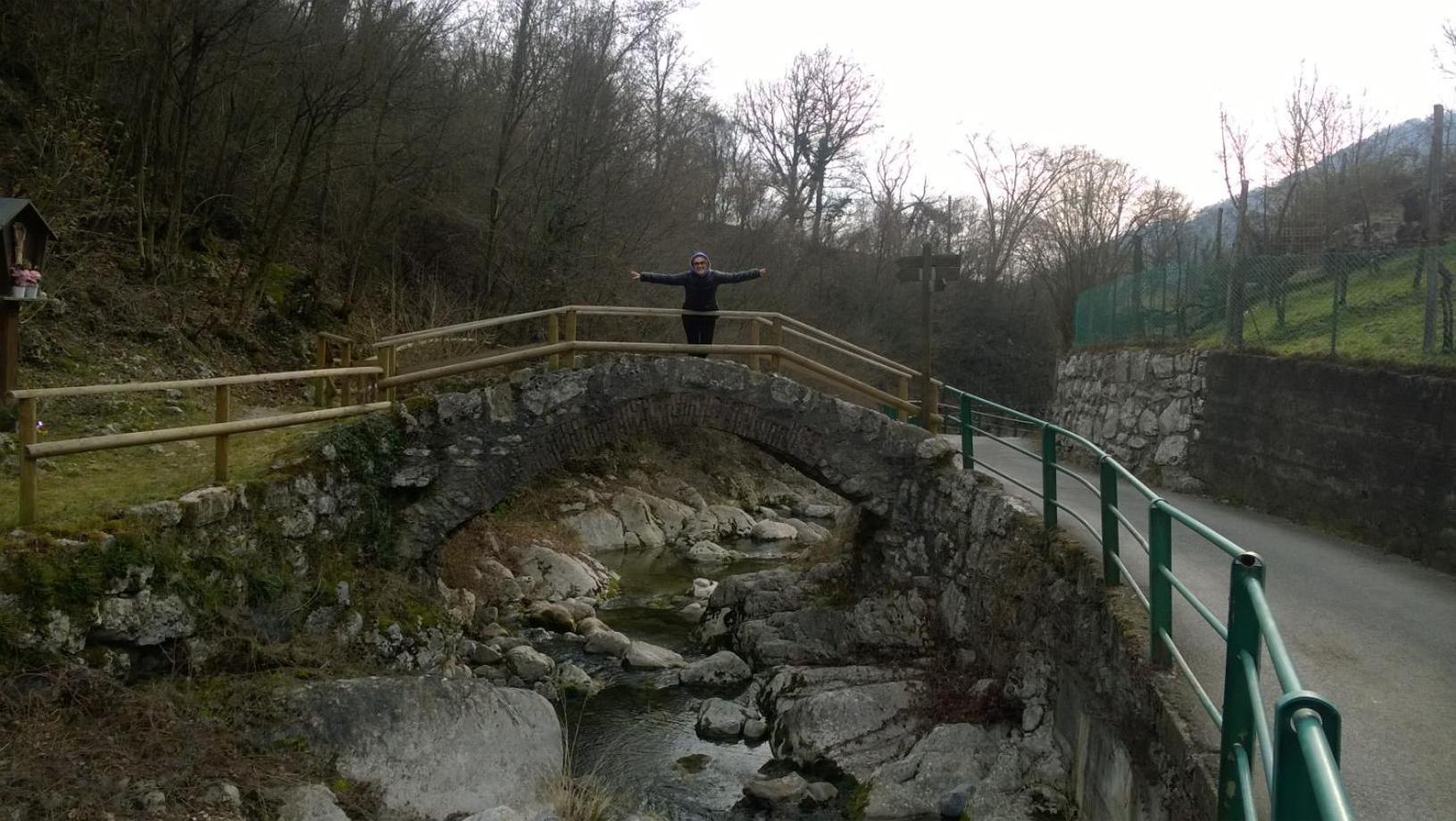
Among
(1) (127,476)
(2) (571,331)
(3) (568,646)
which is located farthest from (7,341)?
(3) (568,646)

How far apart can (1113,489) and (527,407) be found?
19.6 feet

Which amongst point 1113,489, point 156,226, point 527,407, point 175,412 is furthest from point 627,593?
point 1113,489

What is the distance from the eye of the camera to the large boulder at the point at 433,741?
23.4 ft

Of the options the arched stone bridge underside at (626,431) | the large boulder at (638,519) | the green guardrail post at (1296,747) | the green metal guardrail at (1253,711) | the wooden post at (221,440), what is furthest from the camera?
the large boulder at (638,519)

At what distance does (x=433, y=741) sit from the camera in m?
7.43

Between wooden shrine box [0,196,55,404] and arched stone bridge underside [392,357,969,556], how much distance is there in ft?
10.6

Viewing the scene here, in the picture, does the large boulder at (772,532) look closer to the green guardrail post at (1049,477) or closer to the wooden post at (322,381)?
the wooden post at (322,381)

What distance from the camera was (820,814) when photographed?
786 cm

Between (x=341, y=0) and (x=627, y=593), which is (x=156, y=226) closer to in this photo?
(x=341, y=0)

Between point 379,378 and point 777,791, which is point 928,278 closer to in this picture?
point 777,791

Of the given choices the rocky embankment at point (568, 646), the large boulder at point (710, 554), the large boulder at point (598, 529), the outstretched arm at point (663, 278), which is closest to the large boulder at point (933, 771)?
the rocky embankment at point (568, 646)

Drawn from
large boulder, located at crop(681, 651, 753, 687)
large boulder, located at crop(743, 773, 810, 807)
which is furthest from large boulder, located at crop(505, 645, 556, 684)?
large boulder, located at crop(743, 773, 810, 807)

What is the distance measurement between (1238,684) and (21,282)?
358 inches

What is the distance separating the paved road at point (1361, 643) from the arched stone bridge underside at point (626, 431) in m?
2.14
